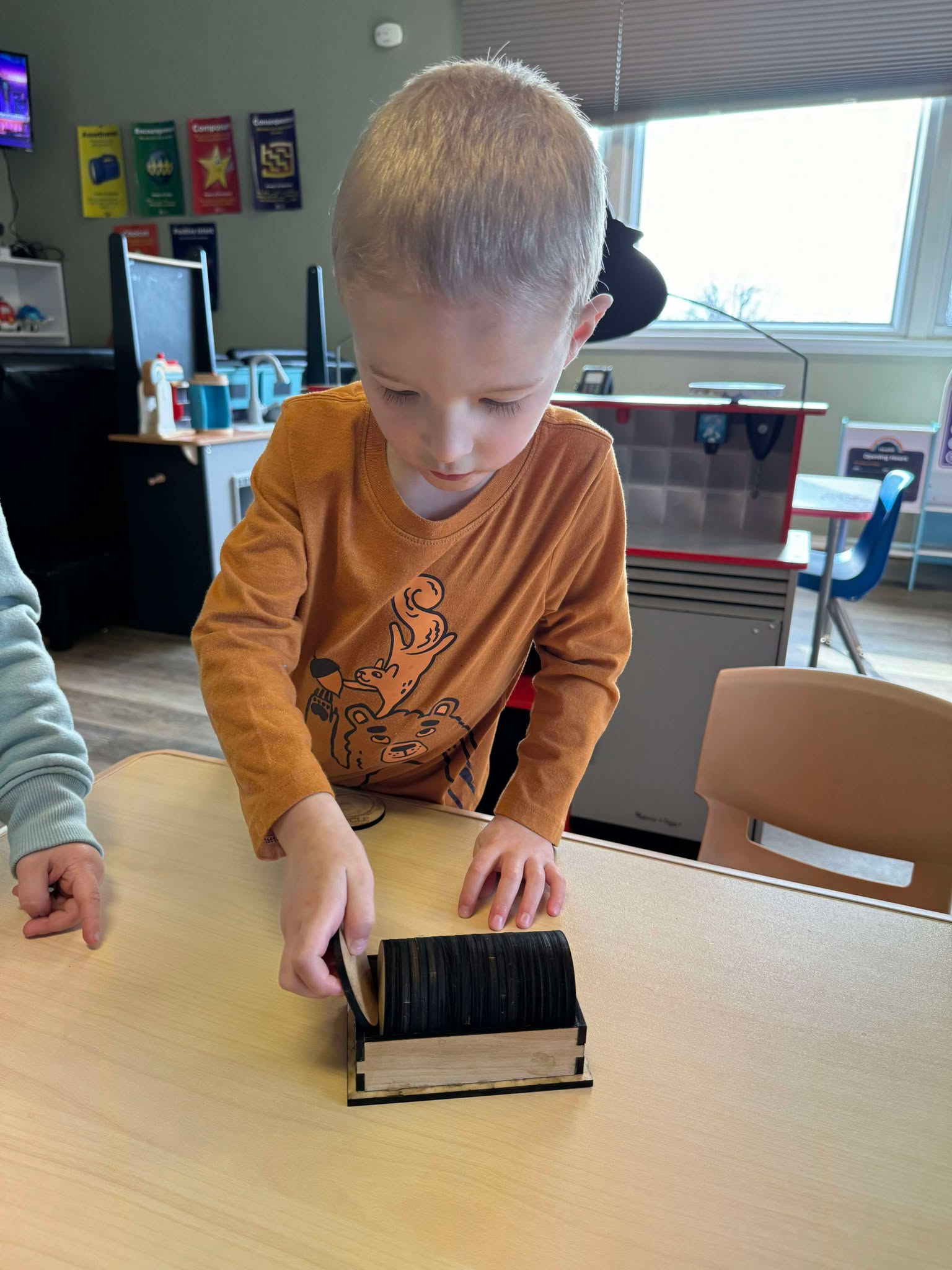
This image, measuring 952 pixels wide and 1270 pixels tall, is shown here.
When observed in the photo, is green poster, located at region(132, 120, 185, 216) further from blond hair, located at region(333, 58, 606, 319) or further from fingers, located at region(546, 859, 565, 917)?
fingers, located at region(546, 859, 565, 917)

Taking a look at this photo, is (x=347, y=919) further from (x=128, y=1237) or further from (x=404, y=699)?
(x=404, y=699)

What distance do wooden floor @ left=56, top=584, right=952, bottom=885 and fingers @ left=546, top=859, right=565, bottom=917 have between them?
150 centimetres

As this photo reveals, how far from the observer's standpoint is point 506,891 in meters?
0.68

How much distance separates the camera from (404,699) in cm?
87

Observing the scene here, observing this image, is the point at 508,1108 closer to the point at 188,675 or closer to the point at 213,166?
the point at 188,675

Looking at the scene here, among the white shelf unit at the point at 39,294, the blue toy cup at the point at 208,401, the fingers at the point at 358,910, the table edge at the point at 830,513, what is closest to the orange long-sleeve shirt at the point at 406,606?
the fingers at the point at 358,910

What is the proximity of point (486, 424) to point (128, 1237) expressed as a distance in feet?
1.62

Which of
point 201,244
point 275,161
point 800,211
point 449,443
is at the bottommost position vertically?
point 449,443

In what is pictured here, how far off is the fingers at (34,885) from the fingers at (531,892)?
37cm

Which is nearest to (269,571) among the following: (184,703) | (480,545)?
(480,545)

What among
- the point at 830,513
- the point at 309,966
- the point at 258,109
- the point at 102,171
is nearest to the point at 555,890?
the point at 309,966

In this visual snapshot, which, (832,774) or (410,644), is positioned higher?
(410,644)

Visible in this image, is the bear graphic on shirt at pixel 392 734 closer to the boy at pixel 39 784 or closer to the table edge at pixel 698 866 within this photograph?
the table edge at pixel 698 866

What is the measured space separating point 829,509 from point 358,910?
2.23 metres
